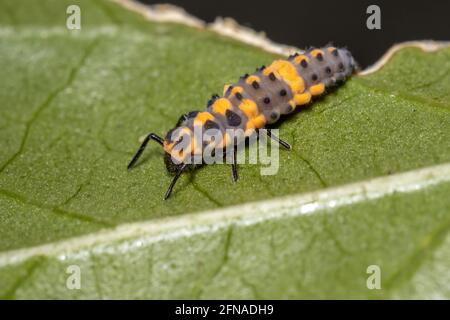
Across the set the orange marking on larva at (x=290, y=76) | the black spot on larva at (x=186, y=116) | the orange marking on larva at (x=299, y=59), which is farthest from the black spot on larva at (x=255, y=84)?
the black spot on larva at (x=186, y=116)

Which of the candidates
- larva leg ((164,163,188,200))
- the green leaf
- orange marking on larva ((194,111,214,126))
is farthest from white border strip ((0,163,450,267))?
orange marking on larva ((194,111,214,126))

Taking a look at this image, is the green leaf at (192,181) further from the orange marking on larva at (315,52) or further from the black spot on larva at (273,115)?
the orange marking on larva at (315,52)

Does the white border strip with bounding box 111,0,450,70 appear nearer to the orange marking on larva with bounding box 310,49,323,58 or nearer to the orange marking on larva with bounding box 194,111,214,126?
the orange marking on larva with bounding box 310,49,323,58

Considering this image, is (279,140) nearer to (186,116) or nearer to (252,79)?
(252,79)

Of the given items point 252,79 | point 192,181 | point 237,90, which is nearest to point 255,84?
point 252,79
